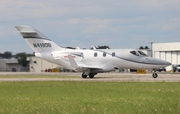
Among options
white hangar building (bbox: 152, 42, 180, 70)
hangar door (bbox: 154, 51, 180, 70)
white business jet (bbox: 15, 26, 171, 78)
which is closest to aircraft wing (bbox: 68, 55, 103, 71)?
white business jet (bbox: 15, 26, 171, 78)

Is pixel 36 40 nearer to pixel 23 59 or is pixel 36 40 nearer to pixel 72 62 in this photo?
pixel 72 62

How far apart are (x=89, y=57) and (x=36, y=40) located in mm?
6289

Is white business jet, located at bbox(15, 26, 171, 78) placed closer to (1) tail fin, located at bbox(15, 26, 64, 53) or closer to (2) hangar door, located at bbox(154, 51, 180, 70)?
(1) tail fin, located at bbox(15, 26, 64, 53)

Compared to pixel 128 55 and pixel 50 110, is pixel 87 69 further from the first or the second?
pixel 50 110

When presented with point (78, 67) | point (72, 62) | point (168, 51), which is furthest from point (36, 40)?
point (168, 51)

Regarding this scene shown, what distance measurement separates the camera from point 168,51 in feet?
311

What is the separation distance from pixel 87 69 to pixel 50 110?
27292mm

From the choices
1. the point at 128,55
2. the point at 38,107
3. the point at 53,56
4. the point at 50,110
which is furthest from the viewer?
the point at 53,56

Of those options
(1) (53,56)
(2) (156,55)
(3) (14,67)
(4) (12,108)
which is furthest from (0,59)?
(4) (12,108)

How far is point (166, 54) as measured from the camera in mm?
95438

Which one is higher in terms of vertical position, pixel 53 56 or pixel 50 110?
pixel 53 56

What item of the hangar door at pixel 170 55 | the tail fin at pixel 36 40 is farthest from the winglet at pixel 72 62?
Answer: the hangar door at pixel 170 55

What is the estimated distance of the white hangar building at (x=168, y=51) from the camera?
92688mm

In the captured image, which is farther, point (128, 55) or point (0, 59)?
point (0, 59)
